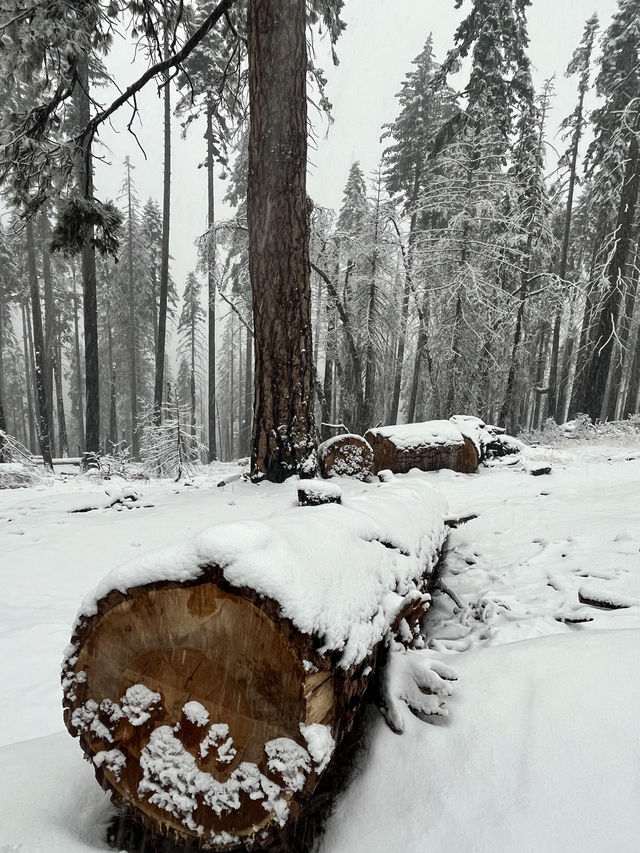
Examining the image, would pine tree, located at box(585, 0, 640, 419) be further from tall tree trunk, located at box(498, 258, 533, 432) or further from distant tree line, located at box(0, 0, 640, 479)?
tall tree trunk, located at box(498, 258, 533, 432)

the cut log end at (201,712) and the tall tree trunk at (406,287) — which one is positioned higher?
the tall tree trunk at (406,287)

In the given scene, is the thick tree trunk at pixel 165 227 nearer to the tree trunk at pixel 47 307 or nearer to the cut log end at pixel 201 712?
the tree trunk at pixel 47 307

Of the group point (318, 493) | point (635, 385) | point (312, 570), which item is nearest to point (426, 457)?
point (318, 493)

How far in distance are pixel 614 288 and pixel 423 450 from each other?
316 inches

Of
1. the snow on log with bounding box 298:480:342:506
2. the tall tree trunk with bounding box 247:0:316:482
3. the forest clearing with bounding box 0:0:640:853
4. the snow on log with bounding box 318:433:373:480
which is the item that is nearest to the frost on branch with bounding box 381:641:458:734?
the forest clearing with bounding box 0:0:640:853

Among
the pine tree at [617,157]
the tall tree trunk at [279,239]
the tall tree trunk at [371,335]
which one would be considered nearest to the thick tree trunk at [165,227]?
the tall tree trunk at [371,335]

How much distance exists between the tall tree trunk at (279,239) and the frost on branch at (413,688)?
4.00 metres

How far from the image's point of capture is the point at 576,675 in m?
1.49

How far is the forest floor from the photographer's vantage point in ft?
3.63

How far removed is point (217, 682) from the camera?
1.15 m

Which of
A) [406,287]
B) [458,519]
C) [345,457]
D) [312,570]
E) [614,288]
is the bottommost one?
[458,519]

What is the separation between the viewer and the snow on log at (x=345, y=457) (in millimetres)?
6770

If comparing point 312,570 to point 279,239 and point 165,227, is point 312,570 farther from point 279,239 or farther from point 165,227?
point 165,227

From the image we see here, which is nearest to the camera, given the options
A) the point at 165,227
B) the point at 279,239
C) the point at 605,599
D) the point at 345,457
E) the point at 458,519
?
the point at 605,599
